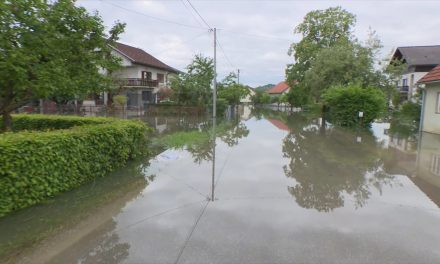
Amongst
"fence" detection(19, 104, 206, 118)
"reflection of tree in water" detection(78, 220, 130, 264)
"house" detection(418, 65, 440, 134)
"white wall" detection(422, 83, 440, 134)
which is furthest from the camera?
"fence" detection(19, 104, 206, 118)

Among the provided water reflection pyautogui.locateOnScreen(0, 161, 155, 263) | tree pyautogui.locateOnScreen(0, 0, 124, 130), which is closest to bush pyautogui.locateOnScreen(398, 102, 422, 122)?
tree pyautogui.locateOnScreen(0, 0, 124, 130)

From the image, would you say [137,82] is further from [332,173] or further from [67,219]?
[67,219]

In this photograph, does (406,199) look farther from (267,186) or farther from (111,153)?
(111,153)

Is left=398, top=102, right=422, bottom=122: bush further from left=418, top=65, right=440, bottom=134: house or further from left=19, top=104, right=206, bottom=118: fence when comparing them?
left=19, top=104, right=206, bottom=118: fence

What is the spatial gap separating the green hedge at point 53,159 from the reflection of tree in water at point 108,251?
5.46 ft

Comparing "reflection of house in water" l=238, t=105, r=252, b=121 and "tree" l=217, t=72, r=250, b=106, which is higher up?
"tree" l=217, t=72, r=250, b=106

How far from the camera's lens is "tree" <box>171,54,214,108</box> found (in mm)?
27969

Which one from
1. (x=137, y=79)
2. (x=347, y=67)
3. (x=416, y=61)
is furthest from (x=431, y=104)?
(x=137, y=79)

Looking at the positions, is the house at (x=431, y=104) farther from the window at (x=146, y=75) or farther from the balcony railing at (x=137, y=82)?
the window at (x=146, y=75)

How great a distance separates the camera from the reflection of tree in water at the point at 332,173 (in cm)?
558

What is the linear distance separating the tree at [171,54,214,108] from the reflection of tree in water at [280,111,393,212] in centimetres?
1727

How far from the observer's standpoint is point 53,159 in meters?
5.04

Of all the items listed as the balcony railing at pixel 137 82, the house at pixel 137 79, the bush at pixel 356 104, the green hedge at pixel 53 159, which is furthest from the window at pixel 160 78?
the green hedge at pixel 53 159

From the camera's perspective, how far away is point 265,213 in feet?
15.6
